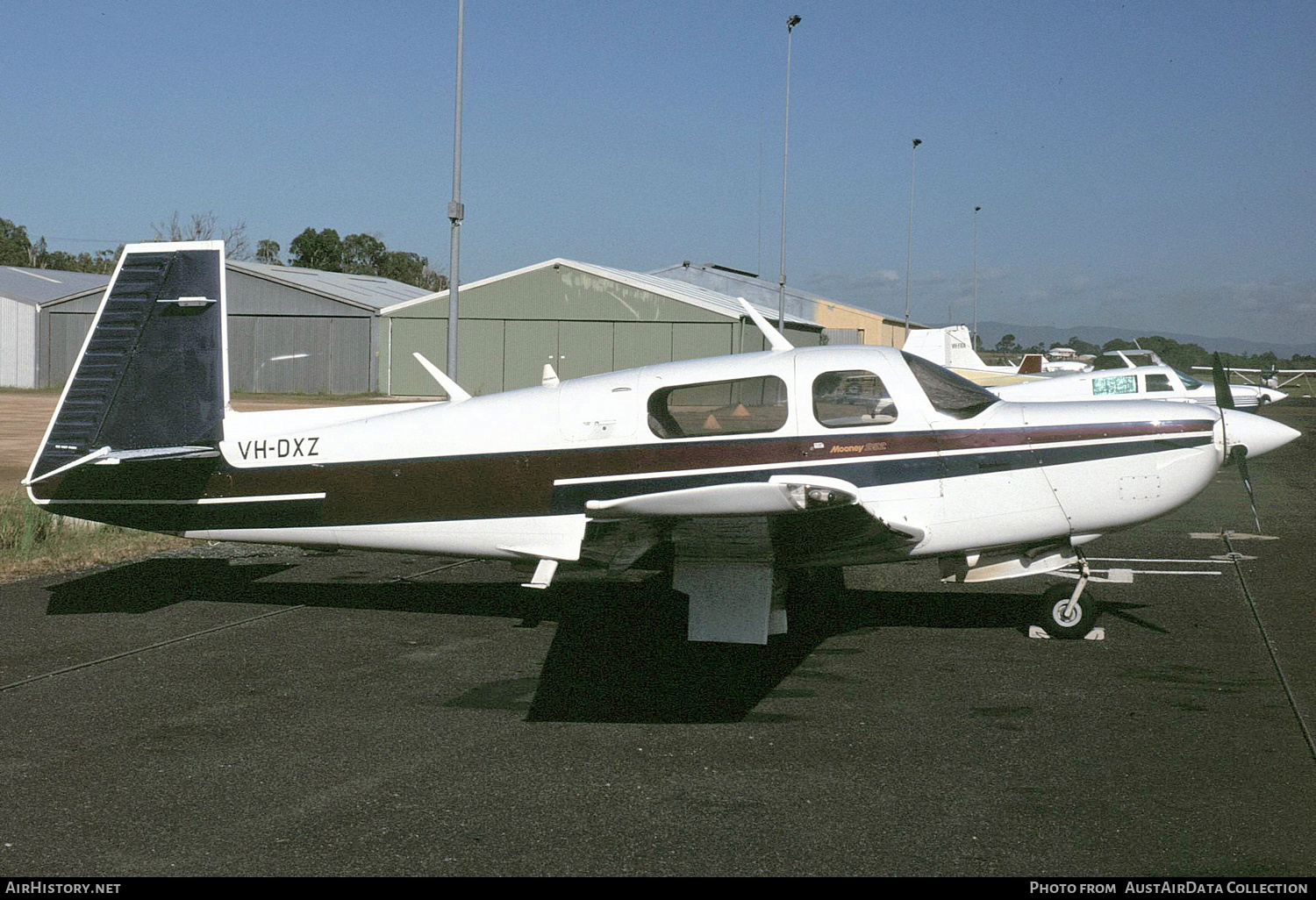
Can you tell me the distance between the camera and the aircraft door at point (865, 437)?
297 inches

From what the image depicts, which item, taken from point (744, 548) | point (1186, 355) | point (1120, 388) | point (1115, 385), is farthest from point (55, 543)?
point (1186, 355)

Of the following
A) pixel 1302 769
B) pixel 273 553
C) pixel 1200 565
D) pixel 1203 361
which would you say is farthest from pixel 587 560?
pixel 1203 361

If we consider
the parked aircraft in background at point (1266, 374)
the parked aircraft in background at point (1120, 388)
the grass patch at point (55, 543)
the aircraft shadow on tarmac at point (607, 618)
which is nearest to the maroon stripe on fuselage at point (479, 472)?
the aircraft shadow on tarmac at point (607, 618)

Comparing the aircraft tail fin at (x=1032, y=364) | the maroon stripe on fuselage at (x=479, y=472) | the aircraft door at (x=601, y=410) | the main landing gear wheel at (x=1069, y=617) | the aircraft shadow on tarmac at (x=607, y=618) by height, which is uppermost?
the aircraft tail fin at (x=1032, y=364)

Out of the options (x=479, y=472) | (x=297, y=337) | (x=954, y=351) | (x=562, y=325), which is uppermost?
(x=562, y=325)

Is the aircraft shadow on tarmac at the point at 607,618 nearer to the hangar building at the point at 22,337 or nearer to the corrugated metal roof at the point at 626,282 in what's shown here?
the corrugated metal roof at the point at 626,282

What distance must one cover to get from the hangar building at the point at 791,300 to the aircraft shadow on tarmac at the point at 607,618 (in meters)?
62.0

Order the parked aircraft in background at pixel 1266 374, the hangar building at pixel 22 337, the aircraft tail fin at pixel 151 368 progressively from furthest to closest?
the hangar building at pixel 22 337, the parked aircraft in background at pixel 1266 374, the aircraft tail fin at pixel 151 368

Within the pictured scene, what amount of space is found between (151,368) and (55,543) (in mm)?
4199

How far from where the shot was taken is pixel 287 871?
4.22 m

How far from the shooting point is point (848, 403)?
7621 mm

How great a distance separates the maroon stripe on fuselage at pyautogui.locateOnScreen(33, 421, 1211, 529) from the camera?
756 cm

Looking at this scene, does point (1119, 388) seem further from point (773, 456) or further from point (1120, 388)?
point (773, 456)

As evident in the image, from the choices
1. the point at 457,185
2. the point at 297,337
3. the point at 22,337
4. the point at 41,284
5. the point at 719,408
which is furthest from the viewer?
the point at 41,284
